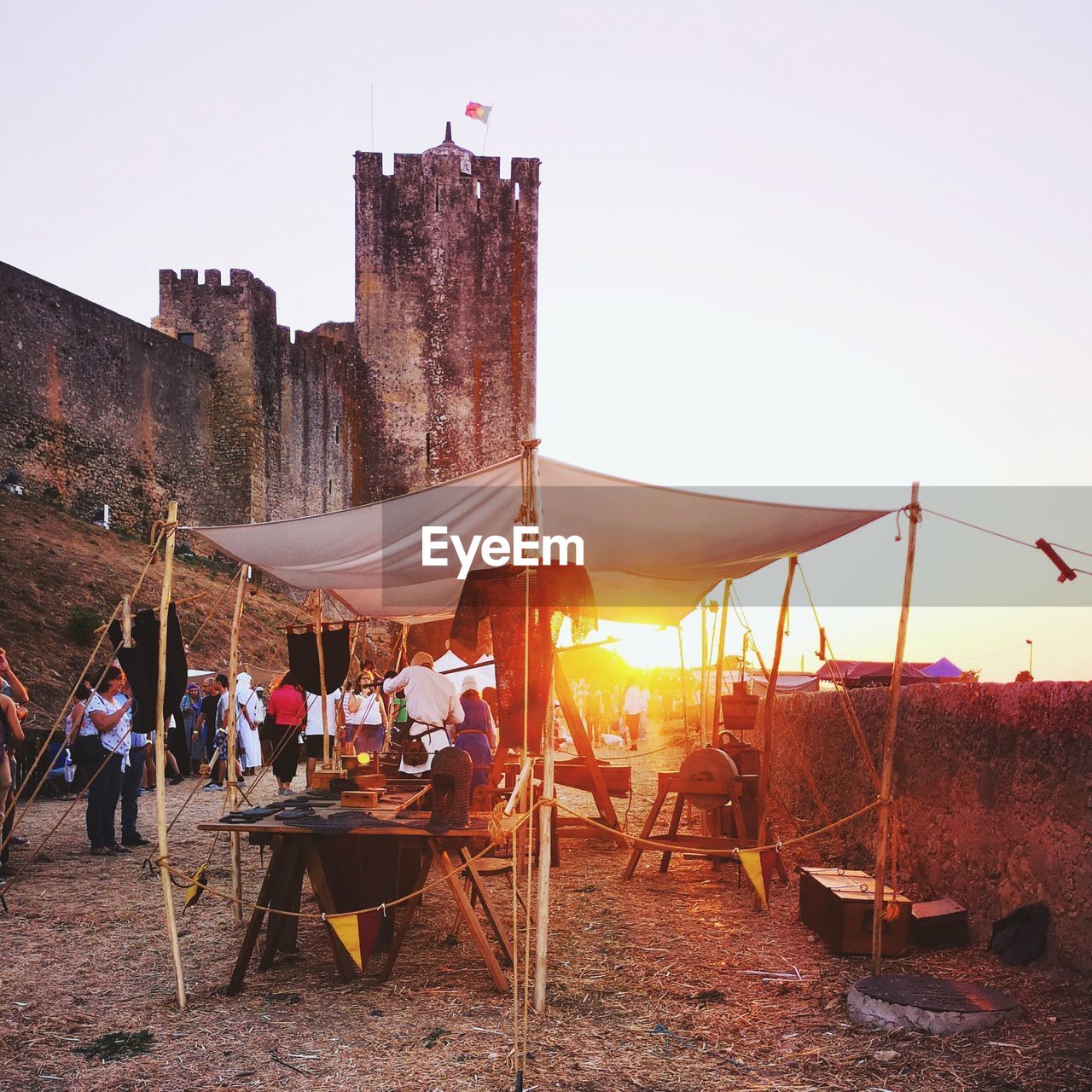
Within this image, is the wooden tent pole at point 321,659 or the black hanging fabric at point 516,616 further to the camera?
the wooden tent pole at point 321,659

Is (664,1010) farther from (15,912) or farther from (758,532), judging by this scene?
(15,912)

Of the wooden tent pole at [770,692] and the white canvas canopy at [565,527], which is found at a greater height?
the white canvas canopy at [565,527]

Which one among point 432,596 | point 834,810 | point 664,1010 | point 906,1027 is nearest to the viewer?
point 906,1027

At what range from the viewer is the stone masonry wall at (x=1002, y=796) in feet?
13.9

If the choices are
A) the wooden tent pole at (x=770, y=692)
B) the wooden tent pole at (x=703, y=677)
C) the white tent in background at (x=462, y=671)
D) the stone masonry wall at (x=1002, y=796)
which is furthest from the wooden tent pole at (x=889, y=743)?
the white tent in background at (x=462, y=671)

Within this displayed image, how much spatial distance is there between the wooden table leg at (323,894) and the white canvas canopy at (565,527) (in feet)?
5.38

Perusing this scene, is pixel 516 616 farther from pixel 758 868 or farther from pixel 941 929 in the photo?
pixel 941 929

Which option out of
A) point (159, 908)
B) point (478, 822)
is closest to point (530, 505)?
point (478, 822)

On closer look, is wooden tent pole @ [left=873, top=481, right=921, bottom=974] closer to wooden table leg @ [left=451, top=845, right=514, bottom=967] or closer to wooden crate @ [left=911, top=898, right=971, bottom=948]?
wooden crate @ [left=911, top=898, right=971, bottom=948]

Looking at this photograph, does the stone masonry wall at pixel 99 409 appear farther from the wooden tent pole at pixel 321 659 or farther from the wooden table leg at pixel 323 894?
the wooden table leg at pixel 323 894

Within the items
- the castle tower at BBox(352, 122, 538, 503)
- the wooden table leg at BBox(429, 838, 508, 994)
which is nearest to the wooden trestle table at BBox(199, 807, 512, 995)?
the wooden table leg at BBox(429, 838, 508, 994)

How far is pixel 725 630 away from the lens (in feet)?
28.6

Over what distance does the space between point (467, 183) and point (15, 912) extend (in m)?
27.6

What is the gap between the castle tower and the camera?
29.8m
